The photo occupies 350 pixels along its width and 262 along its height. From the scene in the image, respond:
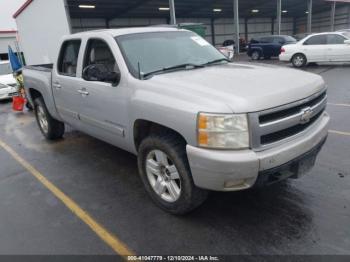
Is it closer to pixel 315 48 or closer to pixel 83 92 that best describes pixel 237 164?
pixel 83 92

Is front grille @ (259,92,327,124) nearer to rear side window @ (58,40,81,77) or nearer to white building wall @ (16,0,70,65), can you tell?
rear side window @ (58,40,81,77)

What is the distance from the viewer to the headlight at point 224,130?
2.69 m

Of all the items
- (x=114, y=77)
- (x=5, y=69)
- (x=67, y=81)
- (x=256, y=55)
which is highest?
(x=114, y=77)

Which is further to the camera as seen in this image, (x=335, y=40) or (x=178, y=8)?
(x=178, y=8)

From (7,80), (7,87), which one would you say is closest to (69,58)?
(7,87)

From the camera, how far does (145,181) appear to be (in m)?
3.68

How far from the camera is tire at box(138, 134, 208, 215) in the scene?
3.06 metres

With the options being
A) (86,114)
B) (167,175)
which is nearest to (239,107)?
(167,175)

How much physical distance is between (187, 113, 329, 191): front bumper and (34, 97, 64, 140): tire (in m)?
4.17

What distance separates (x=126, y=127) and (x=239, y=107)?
149cm

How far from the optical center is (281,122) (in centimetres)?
286

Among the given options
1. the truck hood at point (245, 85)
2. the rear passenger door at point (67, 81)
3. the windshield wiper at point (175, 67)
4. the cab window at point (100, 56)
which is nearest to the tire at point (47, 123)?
the rear passenger door at point (67, 81)

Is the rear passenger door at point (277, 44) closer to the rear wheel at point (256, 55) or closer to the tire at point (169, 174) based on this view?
the rear wheel at point (256, 55)

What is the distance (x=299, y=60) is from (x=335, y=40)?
176cm
